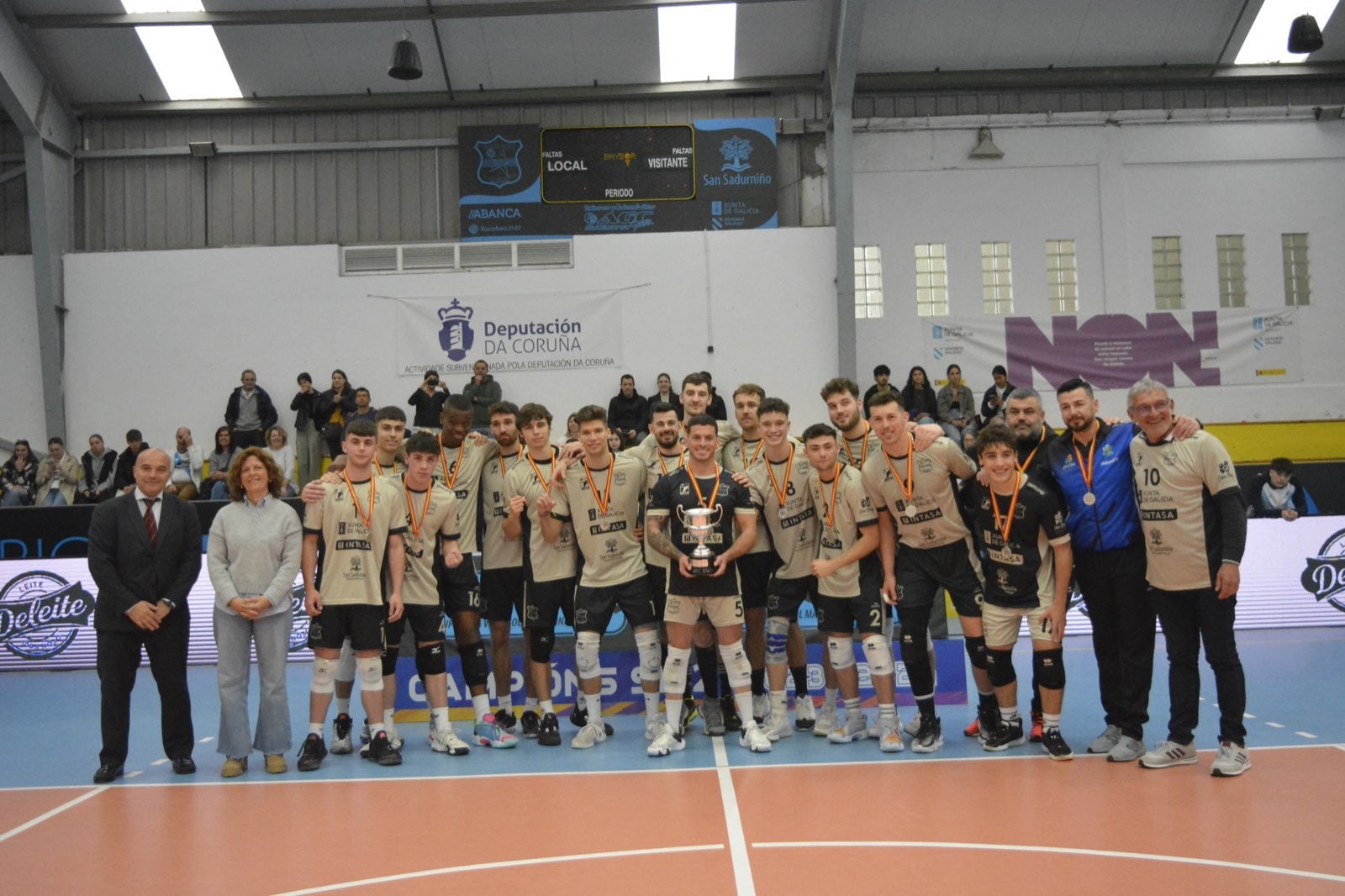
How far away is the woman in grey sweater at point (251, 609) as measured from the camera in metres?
6.06

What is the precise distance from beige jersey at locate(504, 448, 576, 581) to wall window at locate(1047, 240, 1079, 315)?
42.6 feet

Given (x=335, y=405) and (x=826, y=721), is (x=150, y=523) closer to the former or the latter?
(x=826, y=721)

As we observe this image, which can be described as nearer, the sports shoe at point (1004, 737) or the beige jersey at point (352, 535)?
the sports shoe at point (1004, 737)

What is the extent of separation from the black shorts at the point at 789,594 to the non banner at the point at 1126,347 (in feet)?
37.2

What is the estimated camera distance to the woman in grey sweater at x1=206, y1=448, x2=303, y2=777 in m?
6.06

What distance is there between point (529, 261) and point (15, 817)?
499 inches

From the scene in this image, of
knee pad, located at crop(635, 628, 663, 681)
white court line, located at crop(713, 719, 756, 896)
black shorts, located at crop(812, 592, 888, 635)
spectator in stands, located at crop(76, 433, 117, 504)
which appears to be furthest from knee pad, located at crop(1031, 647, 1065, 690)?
spectator in stands, located at crop(76, 433, 117, 504)

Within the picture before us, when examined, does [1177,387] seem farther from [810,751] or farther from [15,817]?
[15,817]

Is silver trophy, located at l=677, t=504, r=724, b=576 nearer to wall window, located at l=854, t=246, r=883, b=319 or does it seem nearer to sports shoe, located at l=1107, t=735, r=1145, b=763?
sports shoe, located at l=1107, t=735, r=1145, b=763

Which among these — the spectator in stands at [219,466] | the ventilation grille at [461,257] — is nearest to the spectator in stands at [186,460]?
the spectator in stands at [219,466]

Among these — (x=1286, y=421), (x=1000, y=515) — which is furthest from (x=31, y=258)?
(x=1286, y=421)

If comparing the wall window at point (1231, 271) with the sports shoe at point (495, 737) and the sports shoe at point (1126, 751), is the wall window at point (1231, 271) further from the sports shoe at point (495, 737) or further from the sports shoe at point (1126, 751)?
the sports shoe at point (495, 737)

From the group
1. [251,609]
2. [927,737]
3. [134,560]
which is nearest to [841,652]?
[927,737]

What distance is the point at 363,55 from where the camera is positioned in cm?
1656
